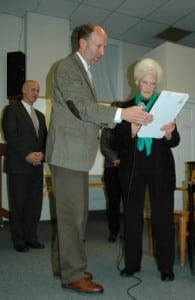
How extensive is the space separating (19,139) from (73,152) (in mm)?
1371

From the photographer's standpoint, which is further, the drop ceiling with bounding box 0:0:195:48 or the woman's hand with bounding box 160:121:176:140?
the drop ceiling with bounding box 0:0:195:48

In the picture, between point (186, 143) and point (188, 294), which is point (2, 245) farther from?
point (186, 143)

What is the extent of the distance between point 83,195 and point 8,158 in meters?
1.42

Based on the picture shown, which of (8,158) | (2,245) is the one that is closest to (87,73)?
(8,158)

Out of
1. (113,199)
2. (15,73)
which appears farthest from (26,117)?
(15,73)

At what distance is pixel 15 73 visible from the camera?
4.63 metres

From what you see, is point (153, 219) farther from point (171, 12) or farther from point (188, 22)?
point (188, 22)

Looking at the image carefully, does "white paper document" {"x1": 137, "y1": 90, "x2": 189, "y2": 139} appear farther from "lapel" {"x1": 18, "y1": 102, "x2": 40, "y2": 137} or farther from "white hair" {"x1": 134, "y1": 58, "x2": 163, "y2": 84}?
"lapel" {"x1": 18, "y1": 102, "x2": 40, "y2": 137}

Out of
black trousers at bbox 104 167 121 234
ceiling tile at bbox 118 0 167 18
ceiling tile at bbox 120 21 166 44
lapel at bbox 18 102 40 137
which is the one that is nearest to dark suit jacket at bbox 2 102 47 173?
lapel at bbox 18 102 40 137

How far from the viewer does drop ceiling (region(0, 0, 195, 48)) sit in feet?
15.3

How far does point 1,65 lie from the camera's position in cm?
482

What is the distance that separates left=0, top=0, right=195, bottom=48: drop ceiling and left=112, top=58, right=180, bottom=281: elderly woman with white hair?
3042 mm

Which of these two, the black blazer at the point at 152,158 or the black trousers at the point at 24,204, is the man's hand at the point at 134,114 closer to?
the black blazer at the point at 152,158

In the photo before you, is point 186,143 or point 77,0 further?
point 186,143
